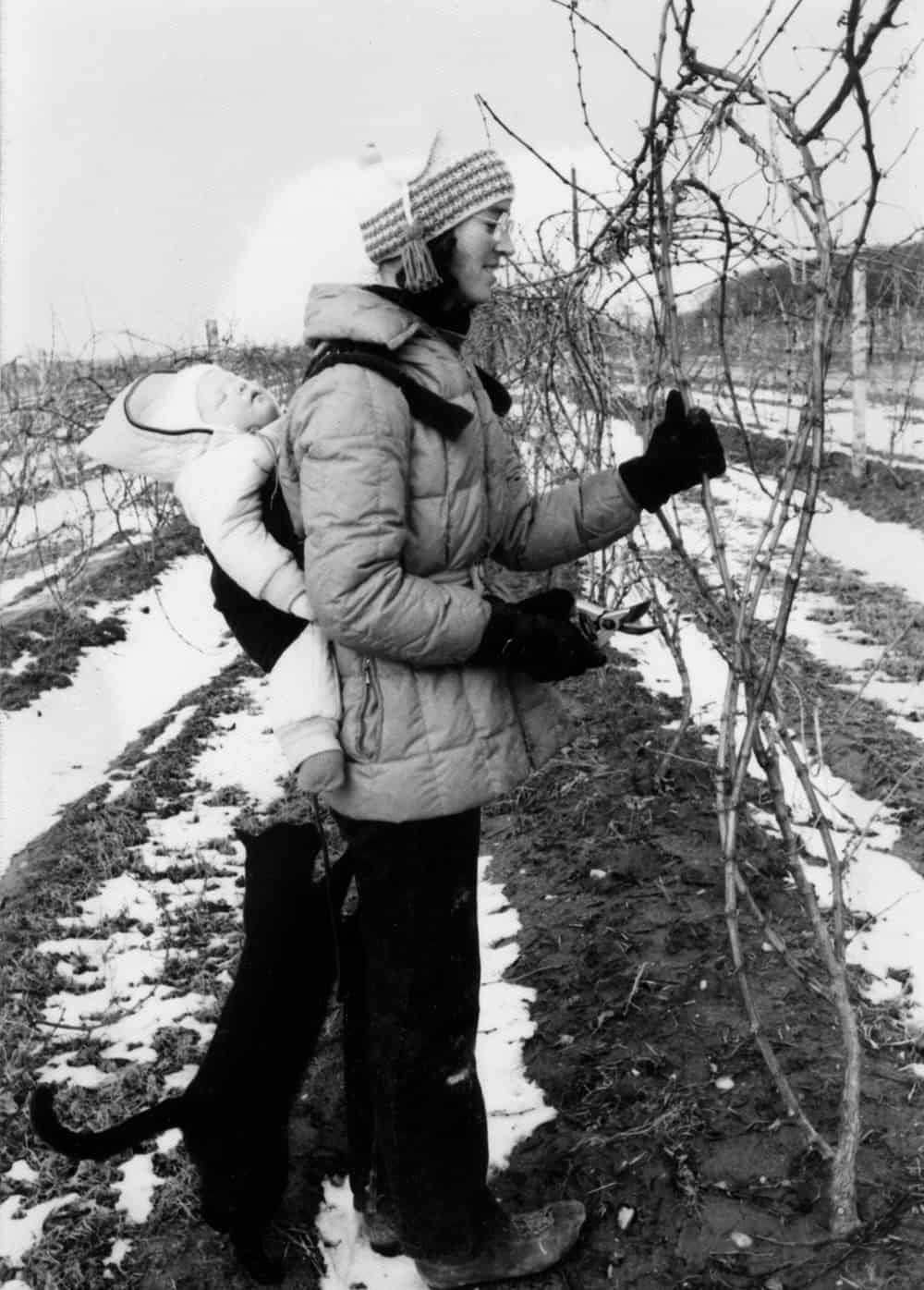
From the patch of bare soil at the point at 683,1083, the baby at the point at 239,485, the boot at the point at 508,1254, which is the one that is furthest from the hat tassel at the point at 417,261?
the boot at the point at 508,1254

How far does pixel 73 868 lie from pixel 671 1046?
7.24 feet

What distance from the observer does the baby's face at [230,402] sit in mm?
1844

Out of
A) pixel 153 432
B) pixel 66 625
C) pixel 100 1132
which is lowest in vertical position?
pixel 66 625

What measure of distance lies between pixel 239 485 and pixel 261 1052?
912 mm

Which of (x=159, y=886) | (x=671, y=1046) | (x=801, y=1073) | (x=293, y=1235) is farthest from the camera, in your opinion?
(x=159, y=886)

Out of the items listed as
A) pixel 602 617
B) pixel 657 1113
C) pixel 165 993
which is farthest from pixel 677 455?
pixel 165 993

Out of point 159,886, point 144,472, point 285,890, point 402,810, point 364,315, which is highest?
point 364,315

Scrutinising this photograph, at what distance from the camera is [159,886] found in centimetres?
367

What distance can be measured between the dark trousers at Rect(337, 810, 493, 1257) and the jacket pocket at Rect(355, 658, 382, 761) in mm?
111

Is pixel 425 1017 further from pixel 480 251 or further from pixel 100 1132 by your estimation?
pixel 480 251

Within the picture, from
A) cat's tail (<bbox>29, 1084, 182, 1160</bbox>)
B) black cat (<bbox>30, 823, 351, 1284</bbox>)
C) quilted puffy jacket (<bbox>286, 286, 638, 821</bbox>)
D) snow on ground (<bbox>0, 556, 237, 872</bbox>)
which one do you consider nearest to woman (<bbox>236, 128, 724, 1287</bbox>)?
quilted puffy jacket (<bbox>286, 286, 638, 821</bbox>)

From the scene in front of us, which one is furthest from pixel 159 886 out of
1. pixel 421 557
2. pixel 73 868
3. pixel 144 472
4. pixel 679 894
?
pixel 421 557

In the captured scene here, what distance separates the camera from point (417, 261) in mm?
1567

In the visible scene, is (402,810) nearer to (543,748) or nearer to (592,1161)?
(543,748)
